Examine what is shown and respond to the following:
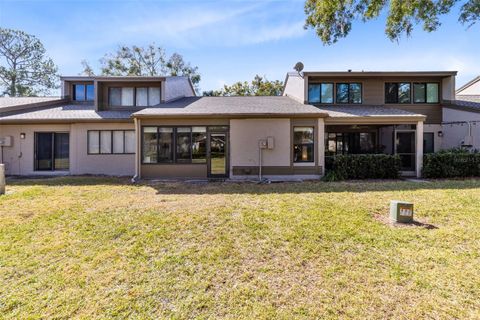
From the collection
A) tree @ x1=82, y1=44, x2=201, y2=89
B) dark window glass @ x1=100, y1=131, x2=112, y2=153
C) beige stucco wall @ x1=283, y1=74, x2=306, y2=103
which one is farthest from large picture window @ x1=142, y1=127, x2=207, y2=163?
tree @ x1=82, y1=44, x2=201, y2=89

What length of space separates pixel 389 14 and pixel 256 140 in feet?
26.5

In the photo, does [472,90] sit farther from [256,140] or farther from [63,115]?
[63,115]

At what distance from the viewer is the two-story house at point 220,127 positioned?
10.7 metres

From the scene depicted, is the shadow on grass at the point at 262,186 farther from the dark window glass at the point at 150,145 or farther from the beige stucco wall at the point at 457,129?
the beige stucco wall at the point at 457,129

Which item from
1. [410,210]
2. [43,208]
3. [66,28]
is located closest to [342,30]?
[410,210]

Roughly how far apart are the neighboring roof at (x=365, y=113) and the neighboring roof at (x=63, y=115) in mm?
10174

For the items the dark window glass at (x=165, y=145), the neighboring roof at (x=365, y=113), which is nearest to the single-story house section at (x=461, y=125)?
the neighboring roof at (x=365, y=113)

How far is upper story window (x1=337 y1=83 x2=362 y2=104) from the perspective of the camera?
13.5m

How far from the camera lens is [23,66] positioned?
30.6 meters

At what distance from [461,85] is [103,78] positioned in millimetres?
25542

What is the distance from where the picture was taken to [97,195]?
25.2ft

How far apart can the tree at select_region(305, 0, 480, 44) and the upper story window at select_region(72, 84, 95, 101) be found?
45.2ft

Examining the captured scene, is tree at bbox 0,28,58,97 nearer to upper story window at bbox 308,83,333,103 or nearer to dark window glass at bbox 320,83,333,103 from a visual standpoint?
upper story window at bbox 308,83,333,103

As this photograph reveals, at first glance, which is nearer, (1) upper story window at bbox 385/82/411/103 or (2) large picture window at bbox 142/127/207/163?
(2) large picture window at bbox 142/127/207/163
